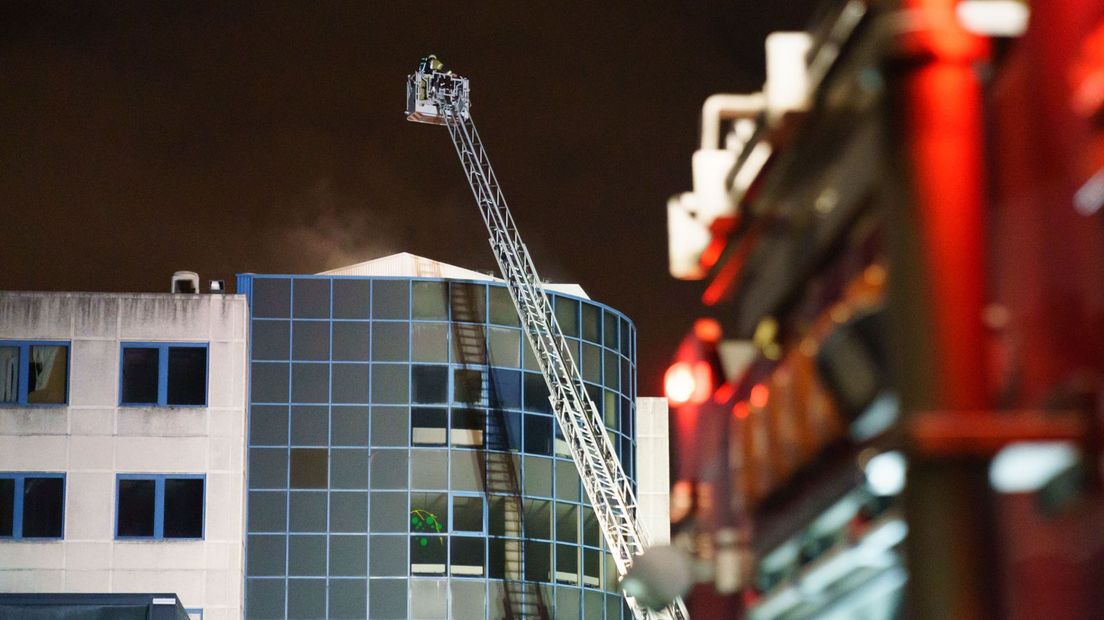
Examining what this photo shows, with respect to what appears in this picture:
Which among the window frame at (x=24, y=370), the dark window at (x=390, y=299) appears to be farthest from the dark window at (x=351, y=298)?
the window frame at (x=24, y=370)

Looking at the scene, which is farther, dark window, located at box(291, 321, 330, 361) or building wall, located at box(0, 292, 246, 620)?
dark window, located at box(291, 321, 330, 361)

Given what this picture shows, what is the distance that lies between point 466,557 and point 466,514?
4.71ft

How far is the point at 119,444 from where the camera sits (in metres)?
58.2

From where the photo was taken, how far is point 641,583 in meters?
13.4

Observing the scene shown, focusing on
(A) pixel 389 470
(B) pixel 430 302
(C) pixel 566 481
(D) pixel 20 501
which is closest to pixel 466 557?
(A) pixel 389 470

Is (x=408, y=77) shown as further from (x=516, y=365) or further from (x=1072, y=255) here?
(x=1072, y=255)

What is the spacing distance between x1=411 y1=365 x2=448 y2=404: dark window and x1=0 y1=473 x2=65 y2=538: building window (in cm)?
1185

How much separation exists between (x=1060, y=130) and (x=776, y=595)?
6.04m

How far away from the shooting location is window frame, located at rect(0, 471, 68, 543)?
56969 millimetres

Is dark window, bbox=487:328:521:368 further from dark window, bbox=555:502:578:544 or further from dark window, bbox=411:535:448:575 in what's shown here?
dark window, bbox=411:535:448:575

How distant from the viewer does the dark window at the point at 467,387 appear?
60.6 m

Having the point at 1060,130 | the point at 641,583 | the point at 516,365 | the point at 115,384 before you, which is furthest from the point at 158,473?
the point at 1060,130

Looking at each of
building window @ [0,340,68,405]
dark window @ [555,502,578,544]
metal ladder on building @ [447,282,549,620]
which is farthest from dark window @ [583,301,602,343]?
building window @ [0,340,68,405]

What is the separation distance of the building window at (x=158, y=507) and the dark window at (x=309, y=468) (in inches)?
125
